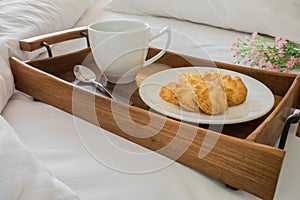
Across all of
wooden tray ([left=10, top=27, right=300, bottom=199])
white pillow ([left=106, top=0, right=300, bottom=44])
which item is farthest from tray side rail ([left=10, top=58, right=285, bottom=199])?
white pillow ([left=106, top=0, right=300, bottom=44])

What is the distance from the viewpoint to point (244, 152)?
0.36m

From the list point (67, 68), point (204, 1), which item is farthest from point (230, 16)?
point (67, 68)

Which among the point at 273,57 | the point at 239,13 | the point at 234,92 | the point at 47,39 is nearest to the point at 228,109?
the point at 234,92

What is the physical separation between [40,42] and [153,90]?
330mm

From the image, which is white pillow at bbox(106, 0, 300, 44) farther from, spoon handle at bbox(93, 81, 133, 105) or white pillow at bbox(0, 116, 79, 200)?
white pillow at bbox(0, 116, 79, 200)

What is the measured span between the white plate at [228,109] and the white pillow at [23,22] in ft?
0.89

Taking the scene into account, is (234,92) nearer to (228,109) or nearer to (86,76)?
(228,109)

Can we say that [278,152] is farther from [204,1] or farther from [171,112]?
[204,1]

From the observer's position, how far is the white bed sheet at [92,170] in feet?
1.25

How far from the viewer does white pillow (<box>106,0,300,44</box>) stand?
931 millimetres

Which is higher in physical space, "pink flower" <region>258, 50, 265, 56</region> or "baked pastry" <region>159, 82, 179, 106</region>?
"pink flower" <region>258, 50, 265, 56</region>

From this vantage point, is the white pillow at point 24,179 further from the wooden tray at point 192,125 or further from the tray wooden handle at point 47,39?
the tray wooden handle at point 47,39

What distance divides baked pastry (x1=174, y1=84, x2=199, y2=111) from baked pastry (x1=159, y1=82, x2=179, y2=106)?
0.04 feet

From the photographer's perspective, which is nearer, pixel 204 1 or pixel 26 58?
pixel 26 58
